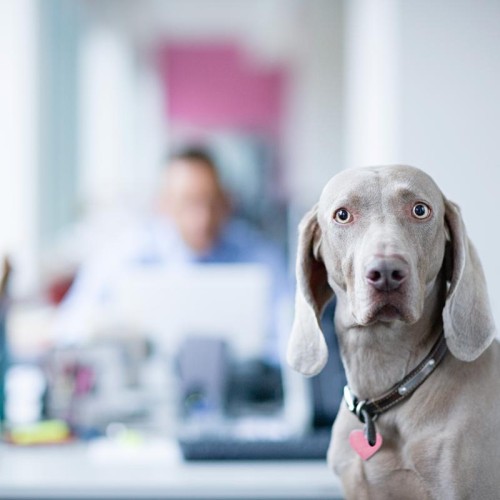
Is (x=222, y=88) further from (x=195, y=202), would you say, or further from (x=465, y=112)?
(x=465, y=112)

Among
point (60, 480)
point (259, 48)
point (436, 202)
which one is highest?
point (259, 48)

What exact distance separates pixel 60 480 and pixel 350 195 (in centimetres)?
99

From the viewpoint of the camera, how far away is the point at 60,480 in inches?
65.4

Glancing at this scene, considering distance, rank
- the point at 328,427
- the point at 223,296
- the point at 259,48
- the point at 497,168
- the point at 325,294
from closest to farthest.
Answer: the point at 325,294
the point at 328,427
the point at 223,296
the point at 497,168
the point at 259,48

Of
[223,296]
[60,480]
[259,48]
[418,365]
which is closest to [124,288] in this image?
[223,296]

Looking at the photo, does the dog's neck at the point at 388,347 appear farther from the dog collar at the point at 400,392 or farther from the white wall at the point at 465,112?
the white wall at the point at 465,112

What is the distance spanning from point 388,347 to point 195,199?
2.12 m

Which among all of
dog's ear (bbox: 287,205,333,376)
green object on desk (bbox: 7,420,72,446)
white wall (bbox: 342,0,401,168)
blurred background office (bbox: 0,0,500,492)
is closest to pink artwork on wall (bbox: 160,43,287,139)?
blurred background office (bbox: 0,0,500,492)

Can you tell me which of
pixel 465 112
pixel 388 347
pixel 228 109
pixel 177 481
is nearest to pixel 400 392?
pixel 388 347

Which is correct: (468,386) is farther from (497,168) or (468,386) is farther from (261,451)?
(497,168)

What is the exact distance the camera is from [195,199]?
3.13 metres

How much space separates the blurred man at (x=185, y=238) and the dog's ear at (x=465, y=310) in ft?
6.42

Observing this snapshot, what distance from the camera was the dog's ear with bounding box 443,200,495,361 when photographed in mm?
1024

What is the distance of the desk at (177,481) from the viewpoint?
162 cm
